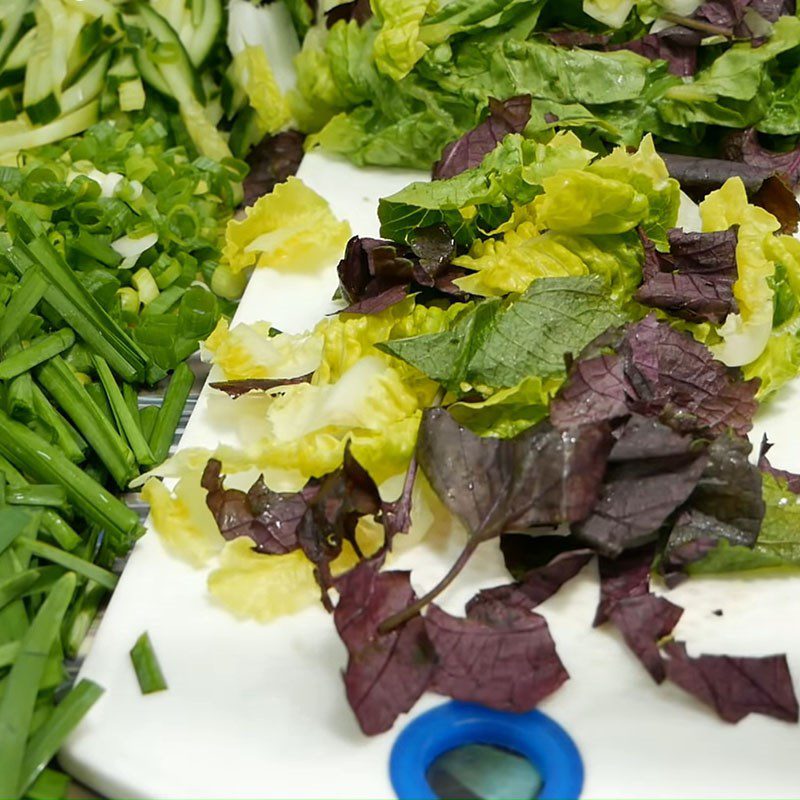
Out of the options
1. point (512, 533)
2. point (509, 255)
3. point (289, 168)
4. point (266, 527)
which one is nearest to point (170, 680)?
point (266, 527)

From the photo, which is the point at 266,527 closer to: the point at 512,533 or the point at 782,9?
the point at 512,533

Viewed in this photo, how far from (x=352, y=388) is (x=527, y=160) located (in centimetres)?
49

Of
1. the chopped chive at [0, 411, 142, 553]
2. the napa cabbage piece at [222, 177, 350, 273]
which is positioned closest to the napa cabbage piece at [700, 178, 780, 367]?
the napa cabbage piece at [222, 177, 350, 273]

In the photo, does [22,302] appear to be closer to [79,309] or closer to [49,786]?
[79,309]

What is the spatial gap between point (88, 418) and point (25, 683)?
0.49m

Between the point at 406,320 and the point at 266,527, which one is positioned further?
the point at 406,320

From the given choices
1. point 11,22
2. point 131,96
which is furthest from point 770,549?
point 11,22

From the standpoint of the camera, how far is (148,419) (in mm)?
1650

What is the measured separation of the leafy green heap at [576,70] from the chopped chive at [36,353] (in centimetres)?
75

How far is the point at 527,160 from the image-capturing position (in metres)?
1.65

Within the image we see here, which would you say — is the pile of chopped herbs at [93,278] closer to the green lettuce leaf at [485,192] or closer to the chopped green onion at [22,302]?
the chopped green onion at [22,302]

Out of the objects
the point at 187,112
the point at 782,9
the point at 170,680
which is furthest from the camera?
the point at 187,112

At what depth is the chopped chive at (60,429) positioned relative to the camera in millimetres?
1524

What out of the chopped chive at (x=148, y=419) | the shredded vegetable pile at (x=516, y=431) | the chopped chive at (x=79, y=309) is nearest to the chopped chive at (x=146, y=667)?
the shredded vegetable pile at (x=516, y=431)
